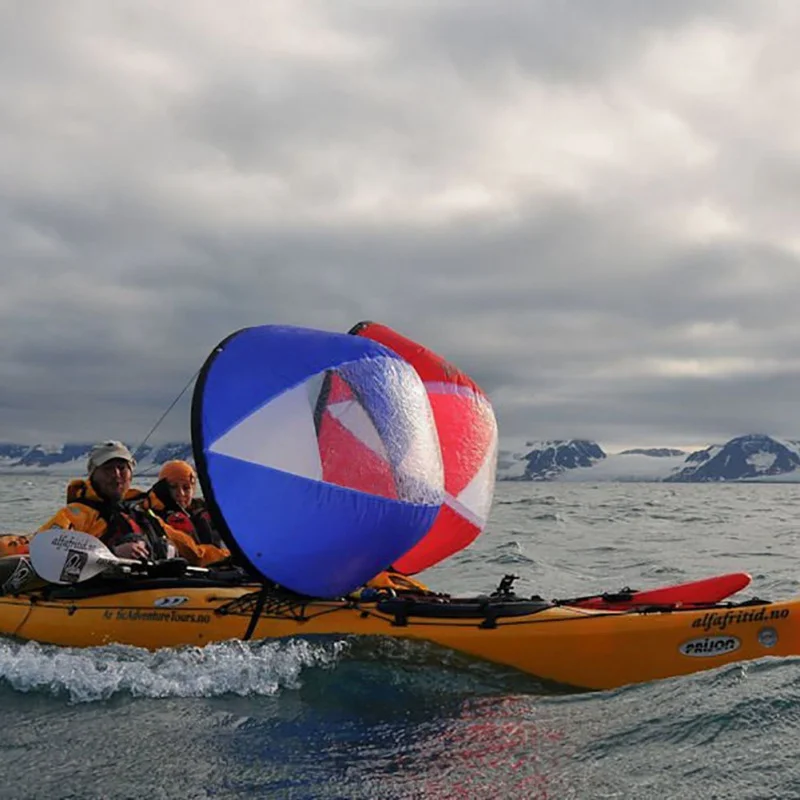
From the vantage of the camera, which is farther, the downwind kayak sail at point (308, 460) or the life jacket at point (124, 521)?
the life jacket at point (124, 521)

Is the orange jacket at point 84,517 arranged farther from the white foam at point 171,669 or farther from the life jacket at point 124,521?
the white foam at point 171,669

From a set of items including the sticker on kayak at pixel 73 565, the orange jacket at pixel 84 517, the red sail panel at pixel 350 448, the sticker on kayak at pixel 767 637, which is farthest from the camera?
the orange jacket at pixel 84 517

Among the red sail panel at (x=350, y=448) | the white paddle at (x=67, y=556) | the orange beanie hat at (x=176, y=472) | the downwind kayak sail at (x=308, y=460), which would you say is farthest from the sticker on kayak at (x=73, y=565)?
the red sail panel at (x=350, y=448)

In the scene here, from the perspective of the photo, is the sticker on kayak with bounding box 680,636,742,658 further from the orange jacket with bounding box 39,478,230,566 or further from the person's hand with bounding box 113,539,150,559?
the orange jacket with bounding box 39,478,230,566

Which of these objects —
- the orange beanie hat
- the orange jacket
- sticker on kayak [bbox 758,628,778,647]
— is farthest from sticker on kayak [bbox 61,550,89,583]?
sticker on kayak [bbox 758,628,778,647]

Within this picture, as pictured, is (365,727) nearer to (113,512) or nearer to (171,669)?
(171,669)

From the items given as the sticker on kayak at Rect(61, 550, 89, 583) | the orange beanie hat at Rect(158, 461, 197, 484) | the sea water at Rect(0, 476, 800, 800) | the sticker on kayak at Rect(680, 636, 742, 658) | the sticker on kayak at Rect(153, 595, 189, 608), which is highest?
the orange beanie hat at Rect(158, 461, 197, 484)

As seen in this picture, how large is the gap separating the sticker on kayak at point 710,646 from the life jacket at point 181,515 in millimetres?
4748

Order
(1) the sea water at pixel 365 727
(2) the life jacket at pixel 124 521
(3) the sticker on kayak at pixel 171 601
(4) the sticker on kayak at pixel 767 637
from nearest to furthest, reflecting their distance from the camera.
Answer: (1) the sea water at pixel 365 727 < (4) the sticker on kayak at pixel 767 637 < (3) the sticker on kayak at pixel 171 601 < (2) the life jacket at pixel 124 521

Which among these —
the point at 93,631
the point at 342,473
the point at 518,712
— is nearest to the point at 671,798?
the point at 518,712

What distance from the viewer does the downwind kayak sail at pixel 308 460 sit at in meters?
6.23

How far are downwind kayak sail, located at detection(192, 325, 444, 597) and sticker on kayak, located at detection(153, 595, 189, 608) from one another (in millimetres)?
1083

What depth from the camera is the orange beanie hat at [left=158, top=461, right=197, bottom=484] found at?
365 inches

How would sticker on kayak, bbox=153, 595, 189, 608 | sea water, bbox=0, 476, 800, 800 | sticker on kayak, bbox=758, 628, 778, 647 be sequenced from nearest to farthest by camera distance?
sea water, bbox=0, 476, 800, 800 < sticker on kayak, bbox=758, 628, 778, 647 < sticker on kayak, bbox=153, 595, 189, 608
